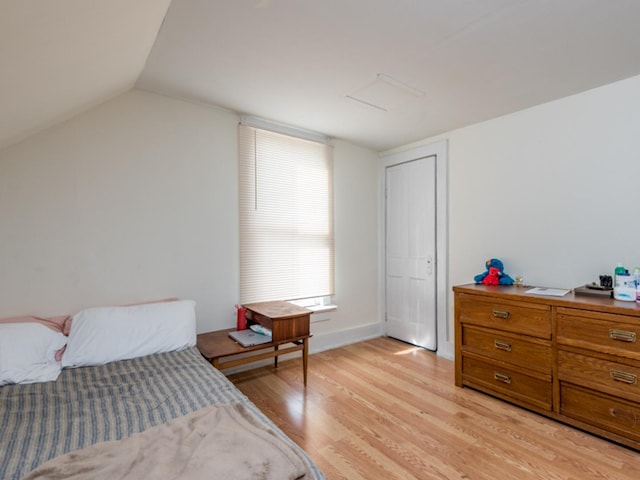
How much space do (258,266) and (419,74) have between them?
212 centimetres

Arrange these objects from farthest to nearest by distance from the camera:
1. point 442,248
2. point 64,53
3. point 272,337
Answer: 1. point 442,248
2. point 272,337
3. point 64,53

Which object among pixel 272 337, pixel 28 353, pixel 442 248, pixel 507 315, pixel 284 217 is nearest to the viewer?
pixel 28 353

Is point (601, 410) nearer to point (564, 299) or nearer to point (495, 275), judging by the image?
point (564, 299)

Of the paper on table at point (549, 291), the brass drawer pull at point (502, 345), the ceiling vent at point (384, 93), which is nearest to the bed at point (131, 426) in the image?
the brass drawer pull at point (502, 345)

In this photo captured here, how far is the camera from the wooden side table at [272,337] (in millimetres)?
2355

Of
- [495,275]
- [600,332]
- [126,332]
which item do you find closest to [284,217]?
[126,332]

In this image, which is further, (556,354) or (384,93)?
(384,93)

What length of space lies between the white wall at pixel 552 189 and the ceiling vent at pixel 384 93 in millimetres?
1015

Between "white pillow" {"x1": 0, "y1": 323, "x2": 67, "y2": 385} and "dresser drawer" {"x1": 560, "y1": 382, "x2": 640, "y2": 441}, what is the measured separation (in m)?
3.15

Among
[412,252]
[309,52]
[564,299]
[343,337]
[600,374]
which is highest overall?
[309,52]

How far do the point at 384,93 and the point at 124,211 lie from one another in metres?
2.25

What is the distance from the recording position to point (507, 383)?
7.87 ft

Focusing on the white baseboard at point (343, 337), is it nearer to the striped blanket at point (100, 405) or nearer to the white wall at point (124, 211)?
the white wall at point (124, 211)

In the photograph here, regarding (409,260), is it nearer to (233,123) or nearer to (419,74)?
(419,74)
